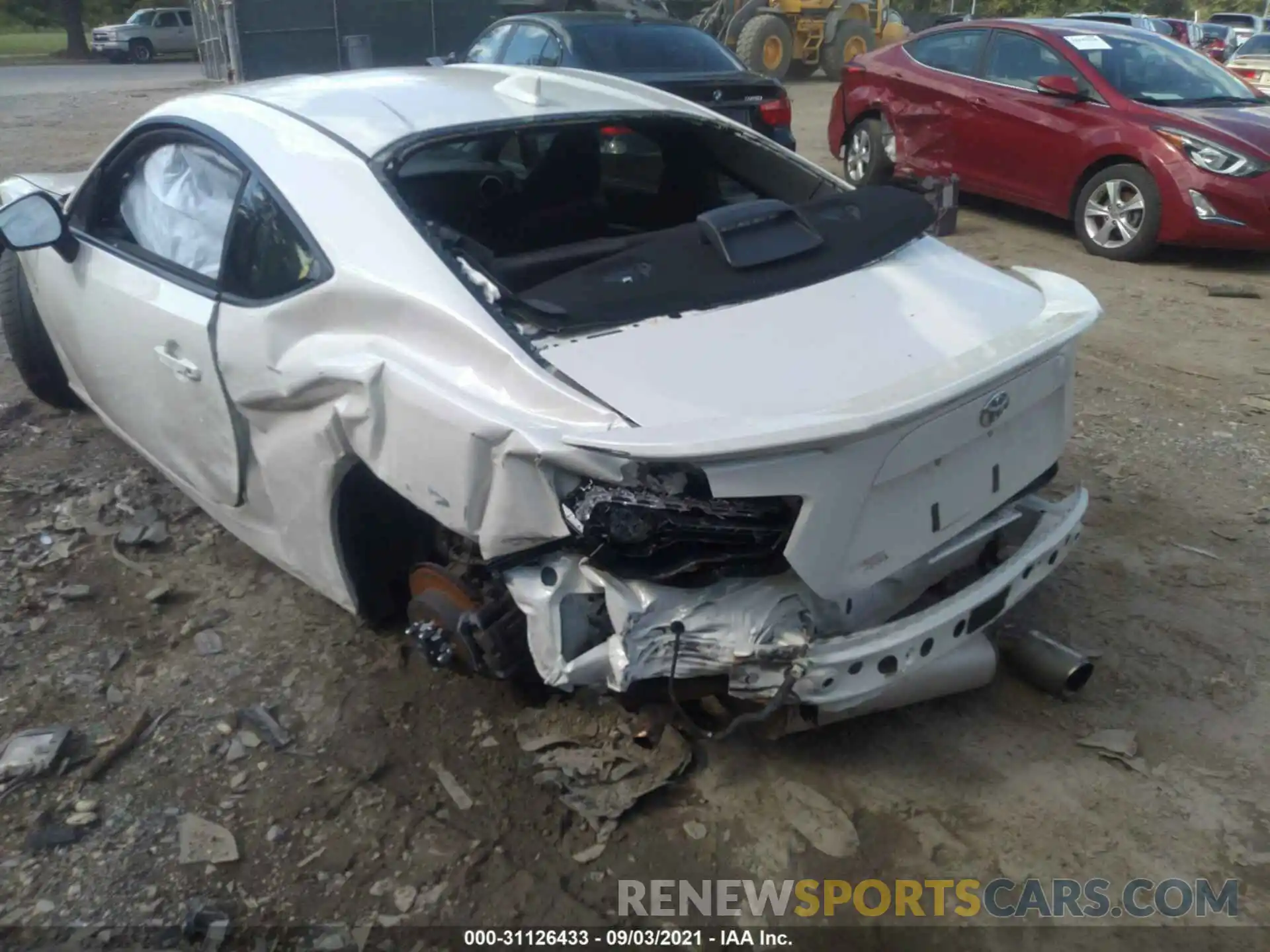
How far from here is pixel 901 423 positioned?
86.2 inches

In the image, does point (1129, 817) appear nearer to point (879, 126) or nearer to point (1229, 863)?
point (1229, 863)

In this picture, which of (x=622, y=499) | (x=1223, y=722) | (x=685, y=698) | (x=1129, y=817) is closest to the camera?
(x=622, y=499)

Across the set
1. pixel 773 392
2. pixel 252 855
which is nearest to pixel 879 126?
pixel 773 392

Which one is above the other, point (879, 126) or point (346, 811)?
point (879, 126)

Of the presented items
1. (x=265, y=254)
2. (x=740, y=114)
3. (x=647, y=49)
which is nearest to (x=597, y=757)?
(x=265, y=254)

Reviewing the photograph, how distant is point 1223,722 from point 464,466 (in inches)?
88.0

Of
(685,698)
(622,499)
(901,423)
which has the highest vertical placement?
(901,423)

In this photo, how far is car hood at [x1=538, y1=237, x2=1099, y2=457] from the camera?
211cm

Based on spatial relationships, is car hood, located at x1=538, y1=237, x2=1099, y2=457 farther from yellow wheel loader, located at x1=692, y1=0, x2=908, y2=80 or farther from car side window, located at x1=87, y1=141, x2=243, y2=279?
yellow wheel loader, located at x1=692, y1=0, x2=908, y2=80

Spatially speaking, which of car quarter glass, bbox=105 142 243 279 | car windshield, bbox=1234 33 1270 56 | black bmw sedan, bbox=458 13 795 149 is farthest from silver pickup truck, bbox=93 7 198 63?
car quarter glass, bbox=105 142 243 279

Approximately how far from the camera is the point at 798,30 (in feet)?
63.3

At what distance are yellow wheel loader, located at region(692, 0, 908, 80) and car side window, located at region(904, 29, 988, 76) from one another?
9.52 meters

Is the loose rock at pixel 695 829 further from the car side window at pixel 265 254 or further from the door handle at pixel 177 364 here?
the door handle at pixel 177 364

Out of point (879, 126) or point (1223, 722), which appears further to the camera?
point (879, 126)
